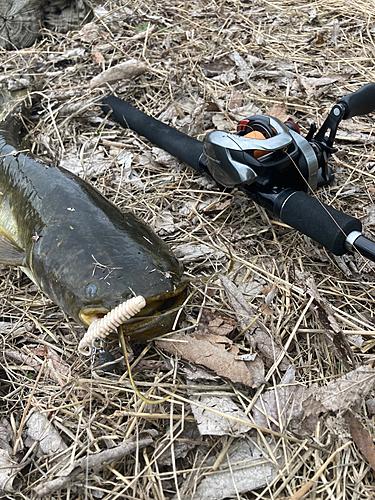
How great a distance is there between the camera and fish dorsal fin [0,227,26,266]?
2662 mm

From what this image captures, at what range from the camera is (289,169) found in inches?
101

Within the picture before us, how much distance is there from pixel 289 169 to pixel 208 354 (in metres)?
1.22

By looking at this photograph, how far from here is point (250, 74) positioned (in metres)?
4.16

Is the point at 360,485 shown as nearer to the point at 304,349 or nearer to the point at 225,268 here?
the point at 304,349

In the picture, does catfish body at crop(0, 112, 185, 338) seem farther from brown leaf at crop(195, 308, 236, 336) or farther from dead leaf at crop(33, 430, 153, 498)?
dead leaf at crop(33, 430, 153, 498)

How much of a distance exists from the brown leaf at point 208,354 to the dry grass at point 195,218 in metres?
0.07

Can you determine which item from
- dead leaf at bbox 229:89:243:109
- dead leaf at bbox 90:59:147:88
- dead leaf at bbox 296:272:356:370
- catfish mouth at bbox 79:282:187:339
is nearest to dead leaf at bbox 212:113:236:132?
dead leaf at bbox 229:89:243:109

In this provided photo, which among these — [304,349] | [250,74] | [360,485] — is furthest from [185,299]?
[250,74]

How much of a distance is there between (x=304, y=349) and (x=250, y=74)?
9.75 ft

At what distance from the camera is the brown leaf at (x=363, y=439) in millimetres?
1807

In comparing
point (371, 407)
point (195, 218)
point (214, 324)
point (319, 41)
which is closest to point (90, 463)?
point (214, 324)

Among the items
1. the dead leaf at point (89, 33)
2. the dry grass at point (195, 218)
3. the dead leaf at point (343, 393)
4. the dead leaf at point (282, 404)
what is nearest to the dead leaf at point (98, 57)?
the dry grass at point (195, 218)

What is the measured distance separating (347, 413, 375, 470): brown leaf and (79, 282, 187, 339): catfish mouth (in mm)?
1003

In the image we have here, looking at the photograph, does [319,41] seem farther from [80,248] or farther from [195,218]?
[80,248]
